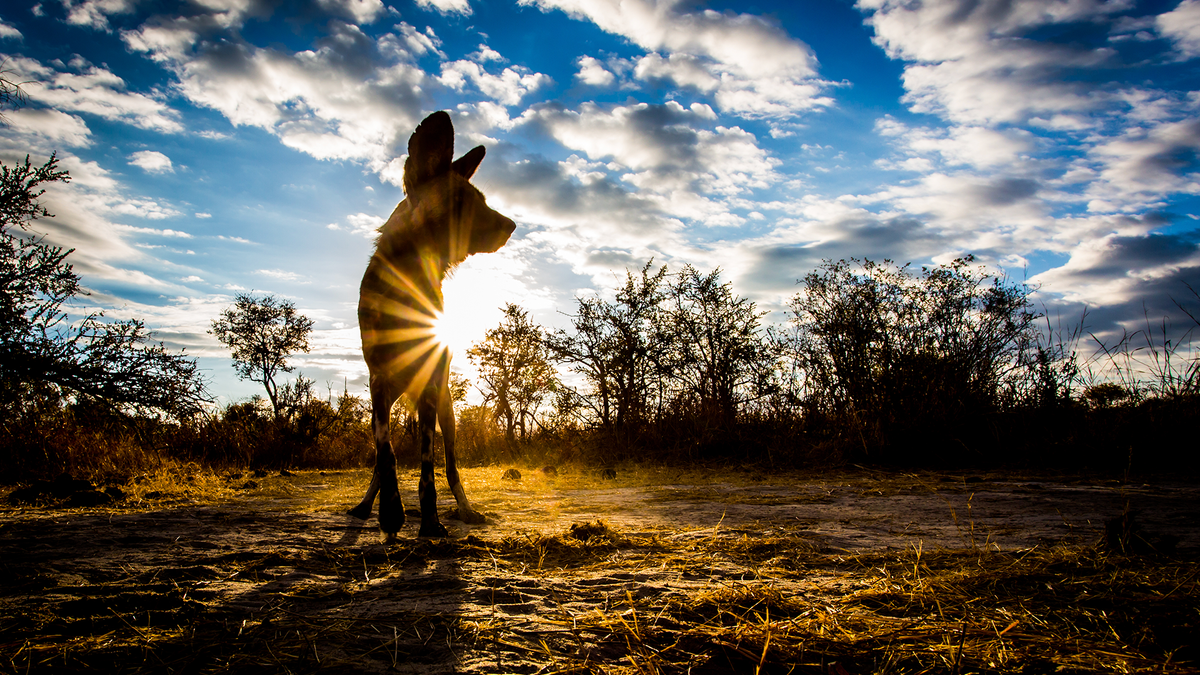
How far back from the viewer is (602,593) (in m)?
1.74

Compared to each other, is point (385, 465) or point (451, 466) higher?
point (385, 465)

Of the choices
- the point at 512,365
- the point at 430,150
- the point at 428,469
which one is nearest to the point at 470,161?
the point at 430,150

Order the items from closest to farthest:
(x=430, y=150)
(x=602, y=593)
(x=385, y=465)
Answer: (x=602, y=593) → (x=385, y=465) → (x=430, y=150)

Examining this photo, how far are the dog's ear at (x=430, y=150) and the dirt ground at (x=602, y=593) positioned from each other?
2.17 m

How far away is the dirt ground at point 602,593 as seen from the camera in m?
1.22

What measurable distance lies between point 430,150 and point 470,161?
1.34 feet

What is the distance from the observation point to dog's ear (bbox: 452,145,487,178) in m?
3.53

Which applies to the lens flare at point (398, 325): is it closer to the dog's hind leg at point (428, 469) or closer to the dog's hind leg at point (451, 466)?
the dog's hind leg at point (428, 469)

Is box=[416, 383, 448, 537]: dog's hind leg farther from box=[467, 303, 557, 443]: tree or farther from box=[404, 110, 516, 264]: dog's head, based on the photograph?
box=[467, 303, 557, 443]: tree

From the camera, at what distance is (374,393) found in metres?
3.14

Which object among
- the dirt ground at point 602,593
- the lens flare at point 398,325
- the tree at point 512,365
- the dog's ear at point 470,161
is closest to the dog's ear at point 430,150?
the dog's ear at point 470,161

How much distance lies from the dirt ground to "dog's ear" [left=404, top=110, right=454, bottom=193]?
2.17m

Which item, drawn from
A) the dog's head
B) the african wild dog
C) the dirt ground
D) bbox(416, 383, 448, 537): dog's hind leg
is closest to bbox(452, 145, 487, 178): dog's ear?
the dog's head

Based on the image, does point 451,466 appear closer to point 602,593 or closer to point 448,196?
point 448,196
